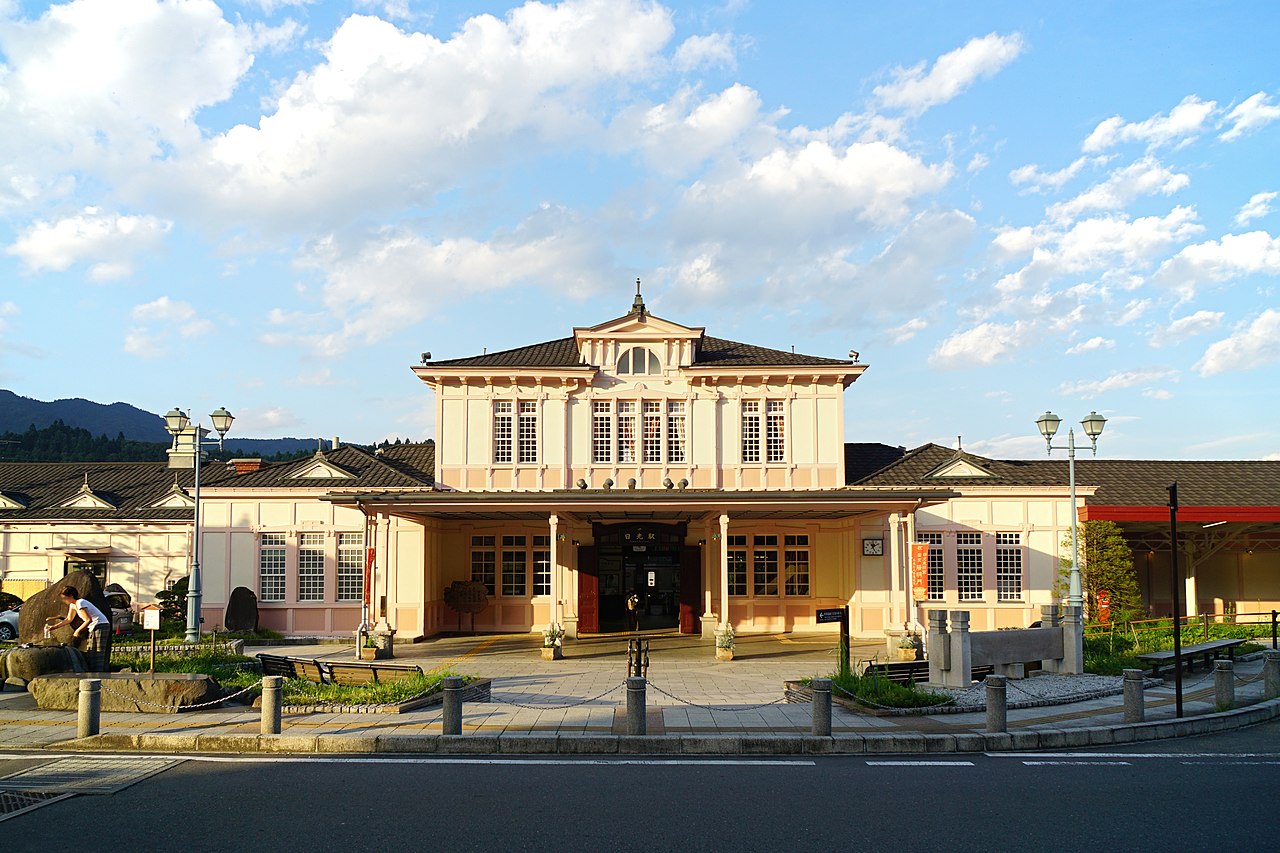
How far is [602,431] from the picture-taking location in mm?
26688

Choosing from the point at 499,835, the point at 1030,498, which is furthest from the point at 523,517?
the point at 499,835

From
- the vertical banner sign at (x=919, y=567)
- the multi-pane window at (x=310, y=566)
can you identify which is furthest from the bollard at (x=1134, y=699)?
the multi-pane window at (x=310, y=566)

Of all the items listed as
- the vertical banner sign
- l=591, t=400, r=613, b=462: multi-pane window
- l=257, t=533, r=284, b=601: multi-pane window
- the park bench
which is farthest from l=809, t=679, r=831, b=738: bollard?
l=257, t=533, r=284, b=601: multi-pane window

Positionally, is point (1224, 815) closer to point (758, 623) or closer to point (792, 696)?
point (792, 696)

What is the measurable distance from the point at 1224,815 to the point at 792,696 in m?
7.15

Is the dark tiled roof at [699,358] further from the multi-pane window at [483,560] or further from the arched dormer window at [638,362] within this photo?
the multi-pane window at [483,560]

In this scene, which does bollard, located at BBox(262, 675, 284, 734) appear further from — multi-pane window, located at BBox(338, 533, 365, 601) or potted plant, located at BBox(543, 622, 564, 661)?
multi-pane window, located at BBox(338, 533, 365, 601)

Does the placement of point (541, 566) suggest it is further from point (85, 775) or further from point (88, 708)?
point (85, 775)

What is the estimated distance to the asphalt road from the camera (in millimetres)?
7367

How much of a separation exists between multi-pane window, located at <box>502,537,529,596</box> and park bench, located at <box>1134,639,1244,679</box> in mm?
15940

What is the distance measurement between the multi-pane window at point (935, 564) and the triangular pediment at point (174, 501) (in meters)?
22.4

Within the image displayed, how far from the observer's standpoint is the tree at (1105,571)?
25.9 meters

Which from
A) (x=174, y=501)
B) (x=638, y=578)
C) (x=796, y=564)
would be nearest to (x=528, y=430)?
(x=638, y=578)

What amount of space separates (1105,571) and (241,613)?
22901 mm
